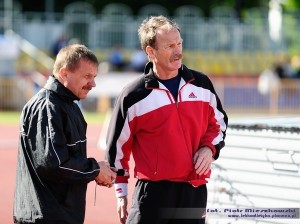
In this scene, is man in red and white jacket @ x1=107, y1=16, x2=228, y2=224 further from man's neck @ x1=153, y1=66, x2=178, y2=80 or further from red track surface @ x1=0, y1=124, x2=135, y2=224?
red track surface @ x1=0, y1=124, x2=135, y2=224

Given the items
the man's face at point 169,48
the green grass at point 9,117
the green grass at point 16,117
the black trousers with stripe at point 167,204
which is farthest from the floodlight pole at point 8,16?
the black trousers with stripe at point 167,204

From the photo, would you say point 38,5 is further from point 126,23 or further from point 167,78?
point 167,78

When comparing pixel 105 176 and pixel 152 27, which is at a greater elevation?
pixel 152 27

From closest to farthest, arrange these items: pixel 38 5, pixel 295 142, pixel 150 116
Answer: pixel 150 116 → pixel 295 142 → pixel 38 5

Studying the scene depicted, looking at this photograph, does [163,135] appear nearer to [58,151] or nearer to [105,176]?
[105,176]

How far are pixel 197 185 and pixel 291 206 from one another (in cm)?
178

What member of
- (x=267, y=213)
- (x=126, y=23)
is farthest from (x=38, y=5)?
(x=267, y=213)

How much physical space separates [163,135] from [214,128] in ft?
1.50

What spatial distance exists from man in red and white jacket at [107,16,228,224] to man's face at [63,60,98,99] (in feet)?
1.79

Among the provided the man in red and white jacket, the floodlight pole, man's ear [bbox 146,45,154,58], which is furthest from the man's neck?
the floodlight pole

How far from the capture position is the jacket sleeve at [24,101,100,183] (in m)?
5.18

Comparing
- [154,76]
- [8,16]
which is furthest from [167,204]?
[8,16]

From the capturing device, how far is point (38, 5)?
4097 cm

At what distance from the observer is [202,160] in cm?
579
